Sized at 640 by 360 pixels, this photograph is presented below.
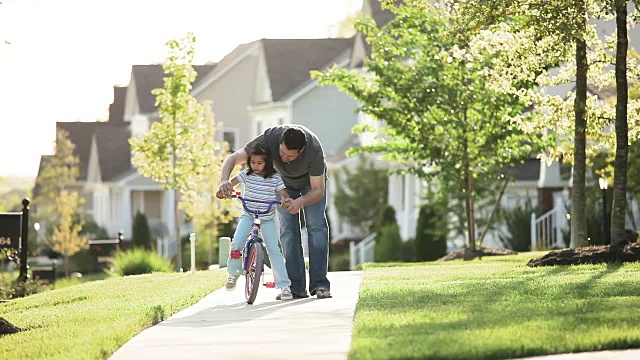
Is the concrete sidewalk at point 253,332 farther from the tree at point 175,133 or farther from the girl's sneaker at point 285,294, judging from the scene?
the tree at point 175,133

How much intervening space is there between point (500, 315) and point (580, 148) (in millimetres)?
10889

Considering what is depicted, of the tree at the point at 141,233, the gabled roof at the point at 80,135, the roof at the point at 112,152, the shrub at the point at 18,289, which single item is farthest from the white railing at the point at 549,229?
the gabled roof at the point at 80,135

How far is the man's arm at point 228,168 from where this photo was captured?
45.0 ft

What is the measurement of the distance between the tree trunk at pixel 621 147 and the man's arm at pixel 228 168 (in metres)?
6.23

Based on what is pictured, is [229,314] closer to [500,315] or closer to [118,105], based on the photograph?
[500,315]

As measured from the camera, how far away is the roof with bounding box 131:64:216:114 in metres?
63.2

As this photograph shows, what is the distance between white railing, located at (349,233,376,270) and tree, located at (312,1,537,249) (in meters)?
12.0

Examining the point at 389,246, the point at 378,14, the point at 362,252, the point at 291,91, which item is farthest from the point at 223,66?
the point at 389,246

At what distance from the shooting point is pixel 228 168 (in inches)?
552

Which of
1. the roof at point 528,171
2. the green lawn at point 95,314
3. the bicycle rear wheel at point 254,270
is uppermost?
the roof at point 528,171

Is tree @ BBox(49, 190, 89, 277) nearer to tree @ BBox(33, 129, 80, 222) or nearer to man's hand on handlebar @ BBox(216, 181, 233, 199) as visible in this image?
tree @ BBox(33, 129, 80, 222)

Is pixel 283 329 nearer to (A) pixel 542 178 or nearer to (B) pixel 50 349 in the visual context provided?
(B) pixel 50 349

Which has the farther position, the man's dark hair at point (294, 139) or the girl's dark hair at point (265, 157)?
the girl's dark hair at point (265, 157)

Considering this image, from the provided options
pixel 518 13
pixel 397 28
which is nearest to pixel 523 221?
pixel 397 28
